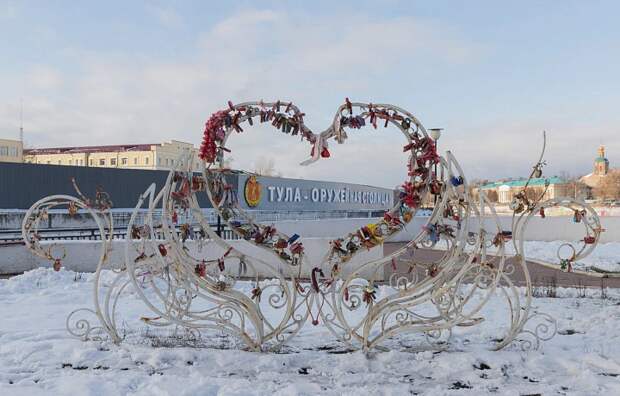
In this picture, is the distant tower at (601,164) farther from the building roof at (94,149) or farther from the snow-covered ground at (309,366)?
the snow-covered ground at (309,366)

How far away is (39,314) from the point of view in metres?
6.32

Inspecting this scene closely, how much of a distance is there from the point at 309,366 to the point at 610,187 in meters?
82.7

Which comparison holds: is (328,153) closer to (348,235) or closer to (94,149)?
(348,235)

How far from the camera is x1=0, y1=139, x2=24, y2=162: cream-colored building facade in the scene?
54250 millimetres

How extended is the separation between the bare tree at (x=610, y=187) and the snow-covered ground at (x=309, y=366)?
254ft

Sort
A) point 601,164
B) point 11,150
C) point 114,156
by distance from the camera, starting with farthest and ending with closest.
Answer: point 601,164
point 114,156
point 11,150

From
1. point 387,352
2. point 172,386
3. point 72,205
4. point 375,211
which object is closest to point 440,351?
point 387,352

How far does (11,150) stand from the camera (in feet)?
182

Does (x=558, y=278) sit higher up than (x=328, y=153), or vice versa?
(x=328, y=153)

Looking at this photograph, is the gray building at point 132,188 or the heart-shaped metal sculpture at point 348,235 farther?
the gray building at point 132,188

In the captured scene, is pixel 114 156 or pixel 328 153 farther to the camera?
pixel 114 156

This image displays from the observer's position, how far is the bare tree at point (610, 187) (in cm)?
7314

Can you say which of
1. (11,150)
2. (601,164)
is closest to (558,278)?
(11,150)

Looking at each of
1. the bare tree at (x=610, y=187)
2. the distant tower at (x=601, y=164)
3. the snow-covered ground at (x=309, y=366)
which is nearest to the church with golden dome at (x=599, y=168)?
the distant tower at (x=601, y=164)
